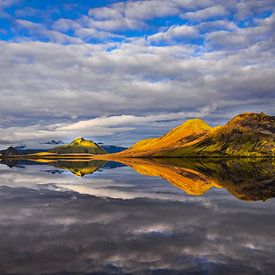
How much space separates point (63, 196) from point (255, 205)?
20.4 metres

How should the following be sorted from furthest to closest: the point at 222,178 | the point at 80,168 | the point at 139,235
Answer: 1. the point at 80,168
2. the point at 222,178
3. the point at 139,235

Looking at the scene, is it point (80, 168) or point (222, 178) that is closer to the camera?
point (222, 178)

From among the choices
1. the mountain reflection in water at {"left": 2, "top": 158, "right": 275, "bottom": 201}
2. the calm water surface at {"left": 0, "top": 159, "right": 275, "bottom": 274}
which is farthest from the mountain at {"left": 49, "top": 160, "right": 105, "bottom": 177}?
the calm water surface at {"left": 0, "top": 159, "right": 275, "bottom": 274}

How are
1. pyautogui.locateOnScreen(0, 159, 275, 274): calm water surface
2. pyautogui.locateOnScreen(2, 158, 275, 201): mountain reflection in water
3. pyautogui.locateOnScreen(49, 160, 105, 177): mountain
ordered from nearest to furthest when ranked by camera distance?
pyautogui.locateOnScreen(0, 159, 275, 274): calm water surface < pyautogui.locateOnScreen(2, 158, 275, 201): mountain reflection in water < pyautogui.locateOnScreen(49, 160, 105, 177): mountain

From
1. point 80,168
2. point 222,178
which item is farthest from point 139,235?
point 80,168

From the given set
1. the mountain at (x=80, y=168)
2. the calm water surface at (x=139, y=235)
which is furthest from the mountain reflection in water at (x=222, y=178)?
the calm water surface at (x=139, y=235)

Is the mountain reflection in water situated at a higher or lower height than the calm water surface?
lower

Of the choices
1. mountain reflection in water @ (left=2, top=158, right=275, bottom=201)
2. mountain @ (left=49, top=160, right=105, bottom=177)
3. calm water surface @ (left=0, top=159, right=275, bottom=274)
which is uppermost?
calm water surface @ (left=0, top=159, right=275, bottom=274)

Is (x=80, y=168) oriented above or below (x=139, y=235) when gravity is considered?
below

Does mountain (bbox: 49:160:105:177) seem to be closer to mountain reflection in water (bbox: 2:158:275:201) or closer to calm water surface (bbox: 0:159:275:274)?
mountain reflection in water (bbox: 2:158:275:201)

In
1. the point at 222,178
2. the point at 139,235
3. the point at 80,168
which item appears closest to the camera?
the point at 139,235

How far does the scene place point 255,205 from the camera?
1211 inches

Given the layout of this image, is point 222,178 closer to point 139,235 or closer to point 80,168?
point 139,235

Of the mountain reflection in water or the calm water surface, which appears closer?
the calm water surface
